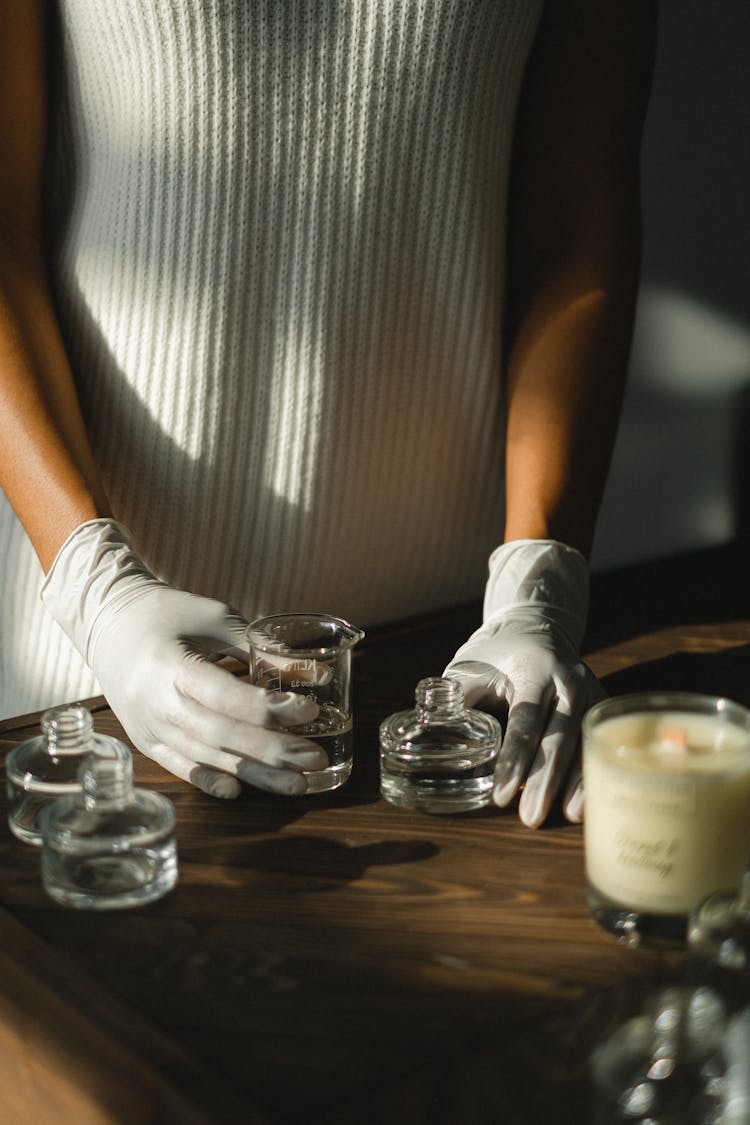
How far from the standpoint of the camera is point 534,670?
947 millimetres

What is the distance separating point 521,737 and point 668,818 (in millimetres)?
231

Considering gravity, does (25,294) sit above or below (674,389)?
above

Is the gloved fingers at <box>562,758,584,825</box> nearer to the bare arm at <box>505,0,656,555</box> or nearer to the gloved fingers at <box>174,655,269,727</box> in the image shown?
the gloved fingers at <box>174,655,269,727</box>

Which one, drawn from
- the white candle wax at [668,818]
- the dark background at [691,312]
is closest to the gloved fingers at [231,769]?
the white candle wax at [668,818]

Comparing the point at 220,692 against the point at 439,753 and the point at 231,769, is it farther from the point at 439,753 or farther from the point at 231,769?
the point at 439,753

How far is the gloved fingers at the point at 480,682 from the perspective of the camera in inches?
37.8

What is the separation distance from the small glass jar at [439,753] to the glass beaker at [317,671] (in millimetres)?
37

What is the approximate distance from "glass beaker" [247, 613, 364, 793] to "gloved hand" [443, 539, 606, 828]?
0.11 m

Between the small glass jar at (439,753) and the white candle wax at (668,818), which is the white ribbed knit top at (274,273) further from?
the white candle wax at (668,818)

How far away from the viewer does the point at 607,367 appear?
1349mm

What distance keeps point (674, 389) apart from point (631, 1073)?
82.9 inches

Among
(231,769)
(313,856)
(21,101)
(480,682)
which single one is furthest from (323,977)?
(21,101)

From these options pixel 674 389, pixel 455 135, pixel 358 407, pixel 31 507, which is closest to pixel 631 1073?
pixel 31 507

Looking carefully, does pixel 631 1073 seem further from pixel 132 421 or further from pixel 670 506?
pixel 670 506
